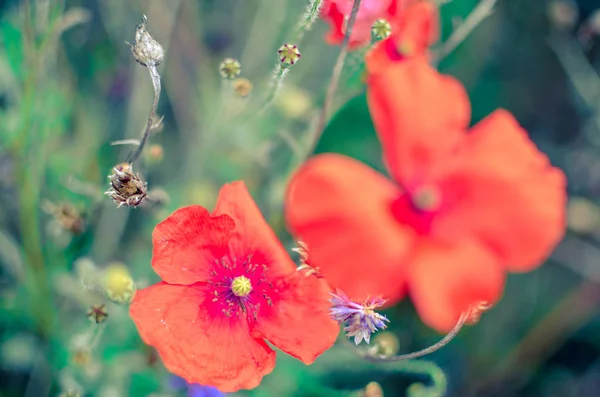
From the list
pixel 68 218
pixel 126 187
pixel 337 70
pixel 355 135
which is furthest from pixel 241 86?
pixel 355 135

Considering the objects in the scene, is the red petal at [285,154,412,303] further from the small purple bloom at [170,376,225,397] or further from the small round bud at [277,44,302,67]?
the small purple bloom at [170,376,225,397]

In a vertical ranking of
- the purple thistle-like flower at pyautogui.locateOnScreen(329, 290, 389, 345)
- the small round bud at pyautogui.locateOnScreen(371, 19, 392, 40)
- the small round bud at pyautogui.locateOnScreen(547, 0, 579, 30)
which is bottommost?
the purple thistle-like flower at pyautogui.locateOnScreen(329, 290, 389, 345)

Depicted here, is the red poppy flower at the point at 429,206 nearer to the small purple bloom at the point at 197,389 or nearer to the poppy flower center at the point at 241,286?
the poppy flower center at the point at 241,286

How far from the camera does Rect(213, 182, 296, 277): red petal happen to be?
0.87 m

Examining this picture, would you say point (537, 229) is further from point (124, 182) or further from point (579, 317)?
point (579, 317)

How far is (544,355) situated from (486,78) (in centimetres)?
84

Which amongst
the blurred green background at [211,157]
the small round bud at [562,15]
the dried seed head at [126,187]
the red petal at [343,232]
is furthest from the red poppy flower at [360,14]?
the small round bud at [562,15]

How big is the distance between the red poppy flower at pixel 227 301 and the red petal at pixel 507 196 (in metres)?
0.24

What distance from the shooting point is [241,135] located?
1.48 meters

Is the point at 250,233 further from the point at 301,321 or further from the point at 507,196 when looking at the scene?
the point at 507,196

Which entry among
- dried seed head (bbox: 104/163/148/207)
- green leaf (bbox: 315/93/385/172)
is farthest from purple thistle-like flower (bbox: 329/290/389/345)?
green leaf (bbox: 315/93/385/172)

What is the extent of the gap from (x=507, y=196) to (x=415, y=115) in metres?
0.17

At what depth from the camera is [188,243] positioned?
871mm

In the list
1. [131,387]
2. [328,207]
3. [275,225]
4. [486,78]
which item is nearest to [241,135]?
[275,225]
